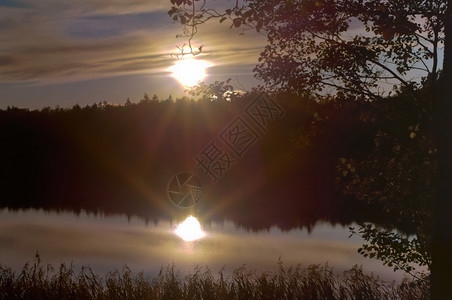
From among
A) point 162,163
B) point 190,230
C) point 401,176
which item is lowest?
point 190,230

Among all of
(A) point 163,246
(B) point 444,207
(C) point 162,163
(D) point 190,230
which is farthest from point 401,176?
(C) point 162,163

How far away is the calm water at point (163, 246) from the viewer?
2780 cm

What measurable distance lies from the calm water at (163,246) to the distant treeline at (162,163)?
3.98 metres

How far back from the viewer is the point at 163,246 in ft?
108

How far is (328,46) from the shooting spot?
10586 millimetres

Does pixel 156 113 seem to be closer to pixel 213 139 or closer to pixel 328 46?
pixel 213 139

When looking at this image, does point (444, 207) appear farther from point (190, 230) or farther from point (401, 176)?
A: point (190, 230)

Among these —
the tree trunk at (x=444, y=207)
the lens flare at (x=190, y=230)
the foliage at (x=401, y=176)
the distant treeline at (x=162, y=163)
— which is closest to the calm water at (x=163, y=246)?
the lens flare at (x=190, y=230)

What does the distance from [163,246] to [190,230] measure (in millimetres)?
6202

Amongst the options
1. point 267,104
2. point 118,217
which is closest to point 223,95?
point 267,104

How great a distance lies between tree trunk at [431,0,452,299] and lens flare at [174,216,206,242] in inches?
1129

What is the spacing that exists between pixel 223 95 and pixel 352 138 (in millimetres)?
38809

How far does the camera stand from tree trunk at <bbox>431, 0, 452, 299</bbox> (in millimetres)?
6715

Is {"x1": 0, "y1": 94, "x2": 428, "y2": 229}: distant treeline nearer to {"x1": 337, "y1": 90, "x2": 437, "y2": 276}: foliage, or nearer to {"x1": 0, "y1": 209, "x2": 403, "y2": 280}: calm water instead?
{"x1": 0, "y1": 209, "x2": 403, "y2": 280}: calm water
